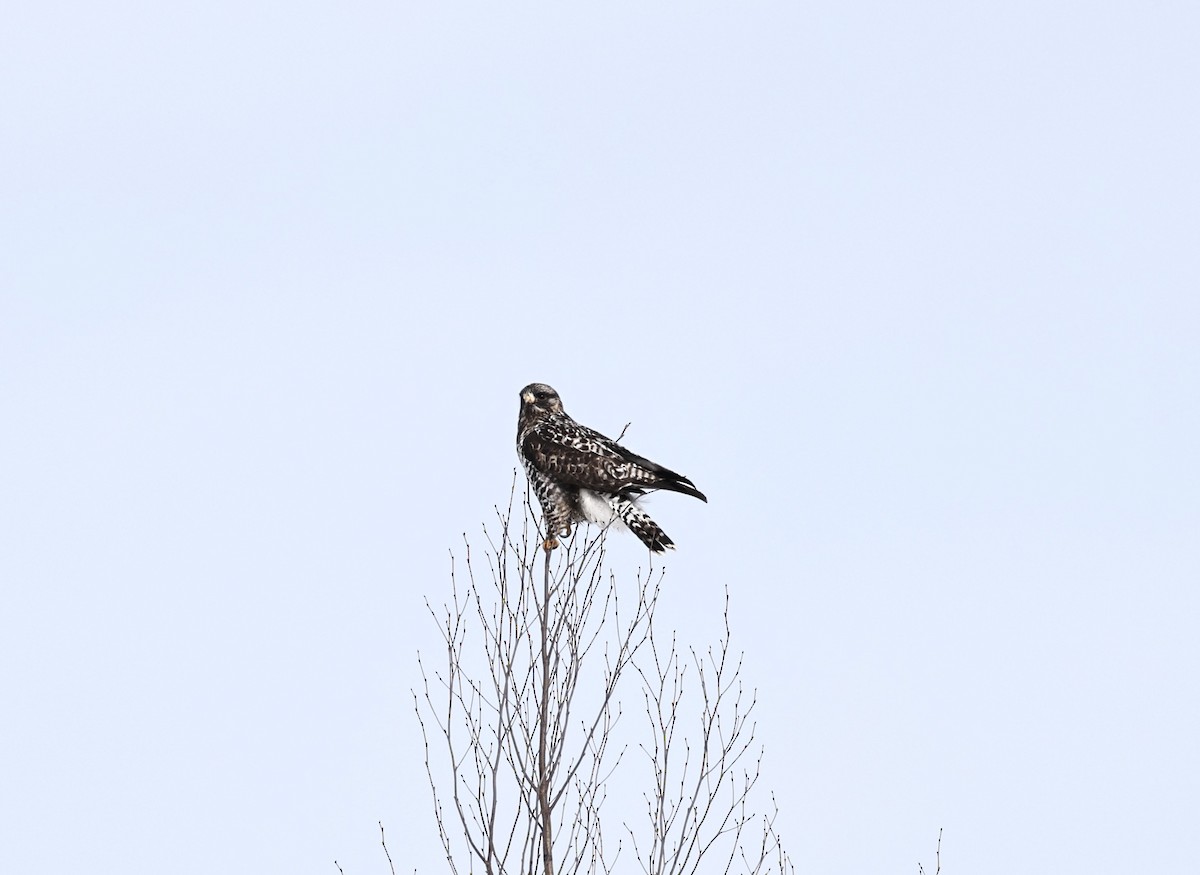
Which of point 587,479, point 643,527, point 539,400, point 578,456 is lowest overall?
point 643,527

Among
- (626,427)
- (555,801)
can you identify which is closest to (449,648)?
(555,801)

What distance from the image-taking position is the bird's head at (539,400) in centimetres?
1027

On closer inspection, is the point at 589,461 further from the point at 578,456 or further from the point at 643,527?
the point at 643,527

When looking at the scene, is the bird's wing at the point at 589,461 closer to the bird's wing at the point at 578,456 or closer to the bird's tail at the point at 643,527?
the bird's wing at the point at 578,456

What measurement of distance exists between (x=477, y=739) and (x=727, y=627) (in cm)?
154

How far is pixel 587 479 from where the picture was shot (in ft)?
31.3

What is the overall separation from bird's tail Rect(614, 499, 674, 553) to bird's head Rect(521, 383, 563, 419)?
1.11 meters

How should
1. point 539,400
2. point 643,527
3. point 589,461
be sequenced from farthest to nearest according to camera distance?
point 539,400 → point 589,461 → point 643,527

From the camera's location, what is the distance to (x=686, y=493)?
9055 millimetres

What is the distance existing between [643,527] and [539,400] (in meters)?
1.43

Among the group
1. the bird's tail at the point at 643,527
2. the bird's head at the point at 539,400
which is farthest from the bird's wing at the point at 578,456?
the bird's head at the point at 539,400

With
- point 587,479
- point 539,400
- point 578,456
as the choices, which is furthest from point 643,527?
point 539,400

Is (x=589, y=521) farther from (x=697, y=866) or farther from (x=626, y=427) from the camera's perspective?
(x=697, y=866)

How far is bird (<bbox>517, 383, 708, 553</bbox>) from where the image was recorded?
9375mm
